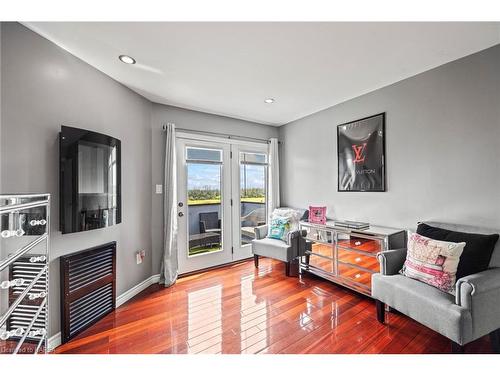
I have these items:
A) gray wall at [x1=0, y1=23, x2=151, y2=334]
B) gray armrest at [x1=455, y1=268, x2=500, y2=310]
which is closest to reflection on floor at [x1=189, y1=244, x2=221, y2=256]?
gray wall at [x1=0, y1=23, x2=151, y2=334]

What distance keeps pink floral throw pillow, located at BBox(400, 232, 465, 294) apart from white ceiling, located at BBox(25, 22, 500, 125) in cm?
163

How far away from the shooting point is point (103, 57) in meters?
1.92

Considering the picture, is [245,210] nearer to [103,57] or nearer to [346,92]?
[346,92]

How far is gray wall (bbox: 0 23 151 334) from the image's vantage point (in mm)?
1512

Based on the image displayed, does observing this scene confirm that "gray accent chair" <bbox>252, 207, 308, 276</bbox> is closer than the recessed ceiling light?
No

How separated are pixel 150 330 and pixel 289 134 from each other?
3.45 m

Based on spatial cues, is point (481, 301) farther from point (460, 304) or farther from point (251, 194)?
point (251, 194)

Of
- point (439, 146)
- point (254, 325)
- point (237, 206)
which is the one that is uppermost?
point (439, 146)

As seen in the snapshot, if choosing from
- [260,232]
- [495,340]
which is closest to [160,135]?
[260,232]

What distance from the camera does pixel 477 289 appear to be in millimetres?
1406

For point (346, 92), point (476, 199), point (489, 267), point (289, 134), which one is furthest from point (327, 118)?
point (489, 267)

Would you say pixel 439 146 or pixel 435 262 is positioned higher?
pixel 439 146

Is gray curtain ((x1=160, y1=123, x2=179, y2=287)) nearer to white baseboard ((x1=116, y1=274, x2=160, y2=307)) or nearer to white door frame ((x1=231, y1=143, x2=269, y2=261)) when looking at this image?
white baseboard ((x1=116, y1=274, x2=160, y2=307))

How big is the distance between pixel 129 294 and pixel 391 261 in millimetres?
2831
